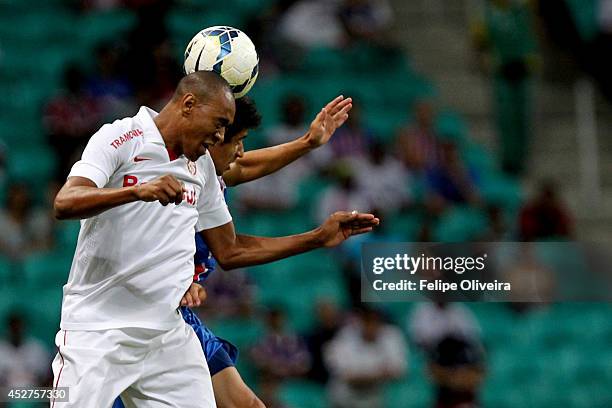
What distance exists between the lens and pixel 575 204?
40.8 feet

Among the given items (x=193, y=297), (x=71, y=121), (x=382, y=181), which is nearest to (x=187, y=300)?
(x=193, y=297)

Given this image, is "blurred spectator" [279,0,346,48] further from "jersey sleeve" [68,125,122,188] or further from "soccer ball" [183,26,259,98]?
"jersey sleeve" [68,125,122,188]

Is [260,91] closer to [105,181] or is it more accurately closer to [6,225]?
[6,225]

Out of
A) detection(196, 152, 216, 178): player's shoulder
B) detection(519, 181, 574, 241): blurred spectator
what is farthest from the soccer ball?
detection(519, 181, 574, 241): blurred spectator

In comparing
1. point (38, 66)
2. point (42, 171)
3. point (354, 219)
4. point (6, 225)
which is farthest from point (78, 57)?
point (354, 219)

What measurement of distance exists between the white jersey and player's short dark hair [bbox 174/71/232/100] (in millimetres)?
214

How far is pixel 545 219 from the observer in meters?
11.4

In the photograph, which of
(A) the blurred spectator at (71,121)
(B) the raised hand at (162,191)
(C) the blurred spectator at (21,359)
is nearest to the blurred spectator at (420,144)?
(A) the blurred spectator at (71,121)

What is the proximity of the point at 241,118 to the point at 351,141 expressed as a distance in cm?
586

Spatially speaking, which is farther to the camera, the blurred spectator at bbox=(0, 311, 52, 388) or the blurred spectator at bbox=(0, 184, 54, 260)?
the blurred spectator at bbox=(0, 184, 54, 260)

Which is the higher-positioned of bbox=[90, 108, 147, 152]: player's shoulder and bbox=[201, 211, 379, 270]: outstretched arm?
bbox=[90, 108, 147, 152]: player's shoulder

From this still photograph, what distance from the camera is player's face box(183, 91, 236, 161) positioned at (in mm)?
4926

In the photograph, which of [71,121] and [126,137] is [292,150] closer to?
[126,137]

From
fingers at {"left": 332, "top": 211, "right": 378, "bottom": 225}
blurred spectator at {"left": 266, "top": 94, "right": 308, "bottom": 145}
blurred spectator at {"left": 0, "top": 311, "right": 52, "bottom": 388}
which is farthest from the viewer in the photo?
blurred spectator at {"left": 266, "top": 94, "right": 308, "bottom": 145}
